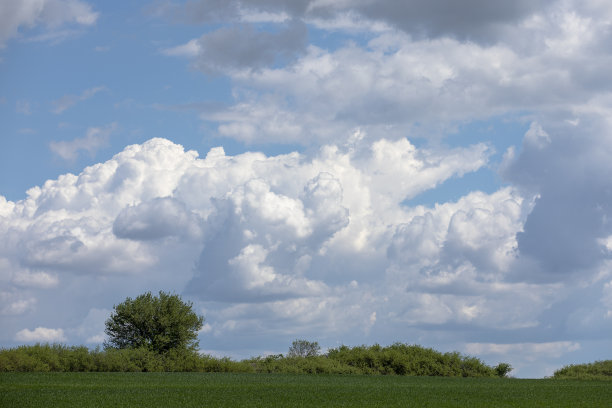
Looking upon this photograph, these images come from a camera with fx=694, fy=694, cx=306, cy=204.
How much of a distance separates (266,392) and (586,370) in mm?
31261

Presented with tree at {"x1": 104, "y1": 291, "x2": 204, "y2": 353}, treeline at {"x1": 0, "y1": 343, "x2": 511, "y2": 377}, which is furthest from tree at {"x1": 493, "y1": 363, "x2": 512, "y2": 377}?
tree at {"x1": 104, "y1": 291, "x2": 204, "y2": 353}

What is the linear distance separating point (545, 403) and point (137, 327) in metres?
36.4

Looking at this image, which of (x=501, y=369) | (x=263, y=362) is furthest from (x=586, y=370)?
(x=263, y=362)

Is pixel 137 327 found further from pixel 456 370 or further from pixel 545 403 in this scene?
pixel 545 403

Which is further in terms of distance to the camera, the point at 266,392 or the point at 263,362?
the point at 263,362

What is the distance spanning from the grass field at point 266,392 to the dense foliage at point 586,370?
513 inches

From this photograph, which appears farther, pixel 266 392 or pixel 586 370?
pixel 586 370

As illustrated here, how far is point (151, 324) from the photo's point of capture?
55.8m

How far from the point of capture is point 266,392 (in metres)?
30.5

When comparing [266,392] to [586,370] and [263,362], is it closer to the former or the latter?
[263,362]

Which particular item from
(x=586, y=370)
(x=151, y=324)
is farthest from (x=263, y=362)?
(x=586, y=370)

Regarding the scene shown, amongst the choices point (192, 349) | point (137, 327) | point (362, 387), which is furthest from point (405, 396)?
point (137, 327)

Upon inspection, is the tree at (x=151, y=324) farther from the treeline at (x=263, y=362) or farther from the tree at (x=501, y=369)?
the tree at (x=501, y=369)

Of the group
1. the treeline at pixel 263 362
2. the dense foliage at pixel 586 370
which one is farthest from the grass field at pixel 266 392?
the dense foliage at pixel 586 370
